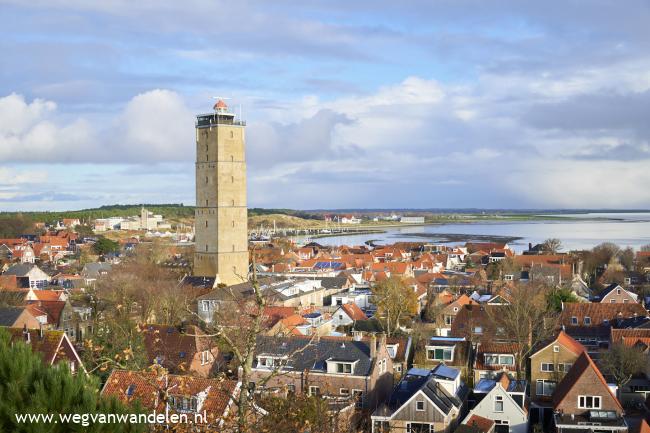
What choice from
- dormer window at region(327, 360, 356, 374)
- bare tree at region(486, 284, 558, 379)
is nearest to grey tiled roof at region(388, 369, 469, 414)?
dormer window at region(327, 360, 356, 374)

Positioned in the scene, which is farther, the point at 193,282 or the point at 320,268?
the point at 320,268

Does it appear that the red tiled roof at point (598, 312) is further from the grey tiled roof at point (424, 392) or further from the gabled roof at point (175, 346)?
the gabled roof at point (175, 346)

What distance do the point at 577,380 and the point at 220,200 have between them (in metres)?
35.7

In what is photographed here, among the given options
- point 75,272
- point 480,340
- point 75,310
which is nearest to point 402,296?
point 480,340

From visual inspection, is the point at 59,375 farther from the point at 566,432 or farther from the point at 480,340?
the point at 480,340

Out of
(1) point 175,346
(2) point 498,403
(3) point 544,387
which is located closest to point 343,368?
(2) point 498,403

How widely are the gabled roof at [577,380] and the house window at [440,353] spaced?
537 centimetres

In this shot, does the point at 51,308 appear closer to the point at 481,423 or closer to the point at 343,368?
the point at 343,368

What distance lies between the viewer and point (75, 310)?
39.5 metres

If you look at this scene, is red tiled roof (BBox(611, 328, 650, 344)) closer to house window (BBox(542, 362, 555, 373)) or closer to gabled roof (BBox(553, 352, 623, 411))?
house window (BBox(542, 362, 555, 373))

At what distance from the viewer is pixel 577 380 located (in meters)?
22.1

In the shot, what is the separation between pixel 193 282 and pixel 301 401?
119ft

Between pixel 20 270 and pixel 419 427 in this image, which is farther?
pixel 20 270

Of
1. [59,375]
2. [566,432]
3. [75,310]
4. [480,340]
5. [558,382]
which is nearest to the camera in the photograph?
[59,375]
